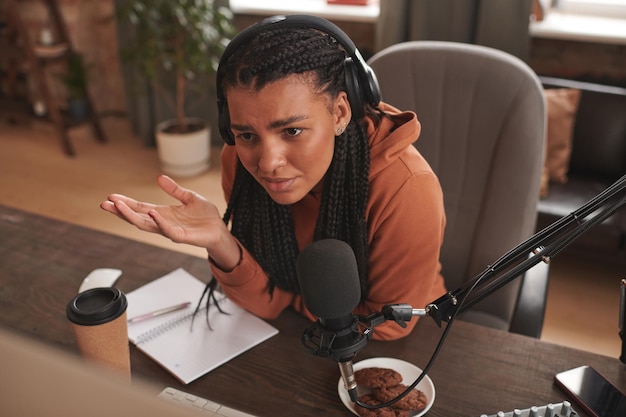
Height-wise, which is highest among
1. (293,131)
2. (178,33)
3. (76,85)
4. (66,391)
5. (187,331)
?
(66,391)

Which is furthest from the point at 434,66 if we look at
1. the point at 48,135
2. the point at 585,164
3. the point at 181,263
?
the point at 48,135

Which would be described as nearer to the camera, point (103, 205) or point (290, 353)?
point (103, 205)

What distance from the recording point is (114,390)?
25 centimetres

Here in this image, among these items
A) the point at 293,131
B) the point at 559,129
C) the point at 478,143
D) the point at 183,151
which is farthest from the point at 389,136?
the point at 183,151

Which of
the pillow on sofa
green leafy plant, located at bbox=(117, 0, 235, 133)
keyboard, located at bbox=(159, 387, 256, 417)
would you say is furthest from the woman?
green leafy plant, located at bbox=(117, 0, 235, 133)

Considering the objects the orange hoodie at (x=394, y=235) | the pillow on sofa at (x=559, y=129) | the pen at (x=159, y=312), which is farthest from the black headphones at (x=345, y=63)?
the pillow on sofa at (x=559, y=129)

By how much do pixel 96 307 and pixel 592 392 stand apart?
2.47 ft

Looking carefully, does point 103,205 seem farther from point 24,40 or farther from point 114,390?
point 24,40

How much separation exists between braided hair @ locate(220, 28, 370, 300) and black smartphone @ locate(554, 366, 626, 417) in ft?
1.29

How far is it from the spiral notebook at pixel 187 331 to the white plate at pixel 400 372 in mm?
187

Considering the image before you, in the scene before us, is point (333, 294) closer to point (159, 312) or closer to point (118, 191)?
point (159, 312)

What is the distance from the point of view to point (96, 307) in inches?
35.3

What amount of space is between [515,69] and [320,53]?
1.91 feet

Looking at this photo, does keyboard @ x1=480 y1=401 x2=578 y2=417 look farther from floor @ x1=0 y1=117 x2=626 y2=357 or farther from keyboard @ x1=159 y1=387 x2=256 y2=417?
floor @ x1=0 y1=117 x2=626 y2=357
